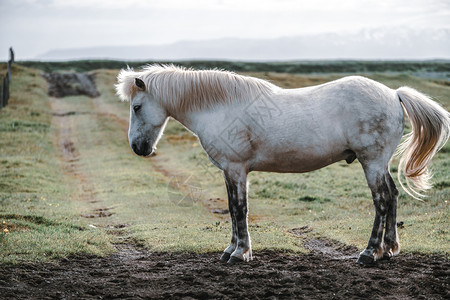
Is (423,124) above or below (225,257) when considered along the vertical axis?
above

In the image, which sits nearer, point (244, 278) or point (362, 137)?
point (244, 278)

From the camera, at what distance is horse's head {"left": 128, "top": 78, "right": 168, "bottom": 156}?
25.9ft

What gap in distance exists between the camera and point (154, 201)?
572 inches

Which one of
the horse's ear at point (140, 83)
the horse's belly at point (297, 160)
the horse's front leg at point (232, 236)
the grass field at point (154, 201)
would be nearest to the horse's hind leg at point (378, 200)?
the horse's belly at point (297, 160)

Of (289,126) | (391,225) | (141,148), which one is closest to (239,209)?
A: (289,126)

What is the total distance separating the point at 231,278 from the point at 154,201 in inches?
322

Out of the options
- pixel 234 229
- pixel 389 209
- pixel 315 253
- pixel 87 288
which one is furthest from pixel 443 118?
pixel 87 288

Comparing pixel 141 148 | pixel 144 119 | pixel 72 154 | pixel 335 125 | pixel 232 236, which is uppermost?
pixel 335 125

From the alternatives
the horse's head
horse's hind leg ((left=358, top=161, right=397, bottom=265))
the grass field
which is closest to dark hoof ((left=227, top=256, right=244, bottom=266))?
the grass field

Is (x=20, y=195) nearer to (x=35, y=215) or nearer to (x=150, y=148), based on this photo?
(x=35, y=215)

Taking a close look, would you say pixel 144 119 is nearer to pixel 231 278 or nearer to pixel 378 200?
pixel 231 278

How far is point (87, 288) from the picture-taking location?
20.9ft

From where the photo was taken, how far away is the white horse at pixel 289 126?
7.32 meters

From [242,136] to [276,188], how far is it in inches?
335
